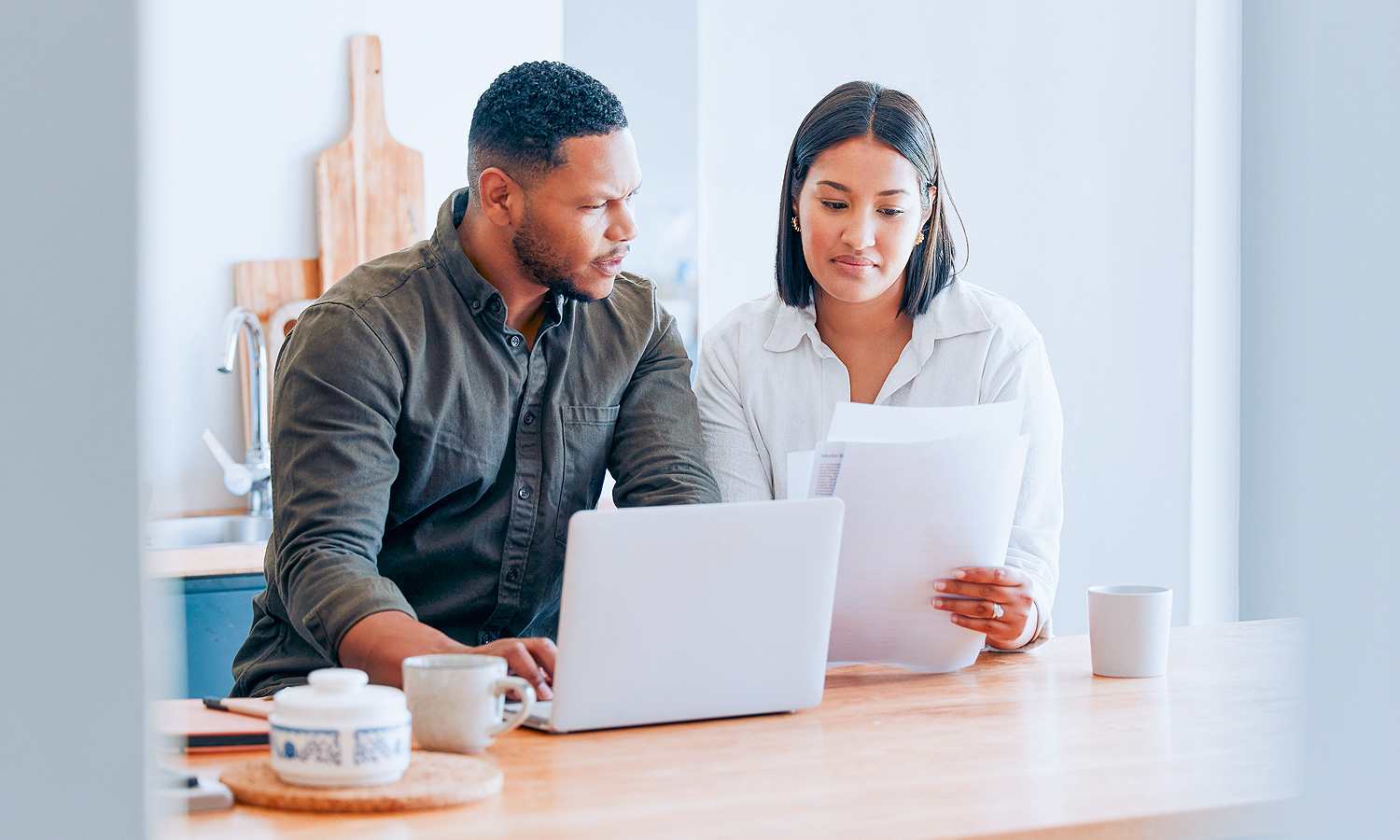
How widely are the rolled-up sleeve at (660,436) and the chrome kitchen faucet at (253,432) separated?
132cm

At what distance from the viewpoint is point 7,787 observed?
1.42ft

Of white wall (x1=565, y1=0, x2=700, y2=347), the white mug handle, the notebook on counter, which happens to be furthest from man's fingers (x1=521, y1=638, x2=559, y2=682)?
white wall (x1=565, y1=0, x2=700, y2=347)

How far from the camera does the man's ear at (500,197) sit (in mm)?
1613

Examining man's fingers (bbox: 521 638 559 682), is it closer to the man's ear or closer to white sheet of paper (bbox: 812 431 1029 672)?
white sheet of paper (bbox: 812 431 1029 672)

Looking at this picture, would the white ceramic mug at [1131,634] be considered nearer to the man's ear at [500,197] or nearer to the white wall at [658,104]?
the man's ear at [500,197]

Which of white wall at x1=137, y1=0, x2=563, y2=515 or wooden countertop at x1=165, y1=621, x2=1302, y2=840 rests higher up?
white wall at x1=137, y1=0, x2=563, y2=515

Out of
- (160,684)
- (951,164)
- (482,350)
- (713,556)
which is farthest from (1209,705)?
(951,164)

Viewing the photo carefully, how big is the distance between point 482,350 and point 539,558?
29cm

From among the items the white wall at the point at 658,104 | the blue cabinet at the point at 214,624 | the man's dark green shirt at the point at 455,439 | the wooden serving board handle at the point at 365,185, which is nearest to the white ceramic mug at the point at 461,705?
the man's dark green shirt at the point at 455,439

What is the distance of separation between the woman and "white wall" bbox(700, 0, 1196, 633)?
122 centimetres

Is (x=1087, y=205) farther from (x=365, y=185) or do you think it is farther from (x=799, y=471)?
(x=799, y=471)

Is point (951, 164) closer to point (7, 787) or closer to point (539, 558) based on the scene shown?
point (539, 558)

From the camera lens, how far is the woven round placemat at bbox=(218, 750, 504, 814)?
0.88m

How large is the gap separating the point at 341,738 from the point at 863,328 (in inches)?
47.1
